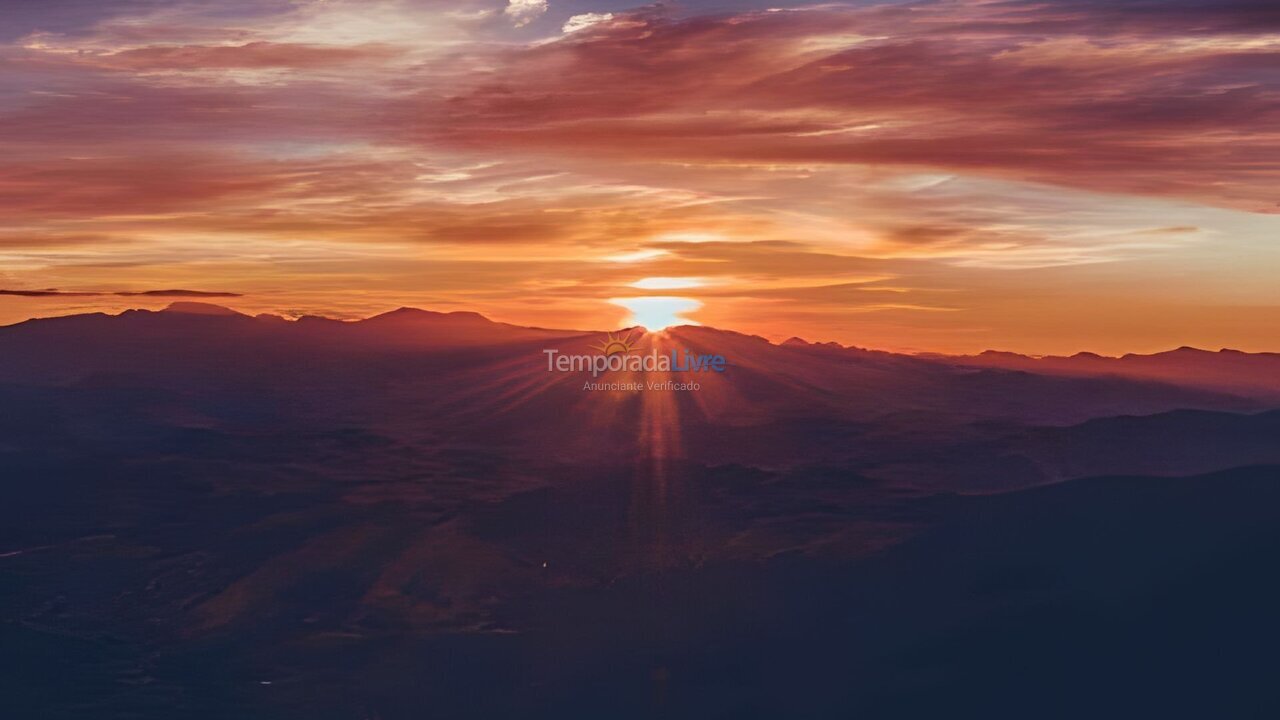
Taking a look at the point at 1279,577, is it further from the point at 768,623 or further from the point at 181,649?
the point at 181,649

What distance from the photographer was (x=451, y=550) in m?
127

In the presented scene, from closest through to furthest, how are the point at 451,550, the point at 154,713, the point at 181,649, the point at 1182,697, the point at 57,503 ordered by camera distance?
the point at 1182,697 < the point at 154,713 < the point at 181,649 < the point at 451,550 < the point at 57,503

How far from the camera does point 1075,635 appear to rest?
3529 inches

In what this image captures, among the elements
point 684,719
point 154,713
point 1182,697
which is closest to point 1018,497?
point 1182,697

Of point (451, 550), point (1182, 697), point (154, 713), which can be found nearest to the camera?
point (1182, 697)

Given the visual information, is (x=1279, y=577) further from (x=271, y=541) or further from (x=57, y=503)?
(x=57, y=503)

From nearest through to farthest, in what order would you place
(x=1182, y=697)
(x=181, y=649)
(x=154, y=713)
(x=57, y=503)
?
1. (x=1182, y=697)
2. (x=154, y=713)
3. (x=181, y=649)
4. (x=57, y=503)

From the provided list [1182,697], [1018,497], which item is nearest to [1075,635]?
[1182,697]

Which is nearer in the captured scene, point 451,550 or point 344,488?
point 451,550

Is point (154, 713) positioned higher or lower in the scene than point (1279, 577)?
lower

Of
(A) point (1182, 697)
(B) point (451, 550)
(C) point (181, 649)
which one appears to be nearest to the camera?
(A) point (1182, 697)

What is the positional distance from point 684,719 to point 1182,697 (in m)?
33.6

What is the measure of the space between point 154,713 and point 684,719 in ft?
134

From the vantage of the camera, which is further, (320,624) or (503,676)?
(320,624)
